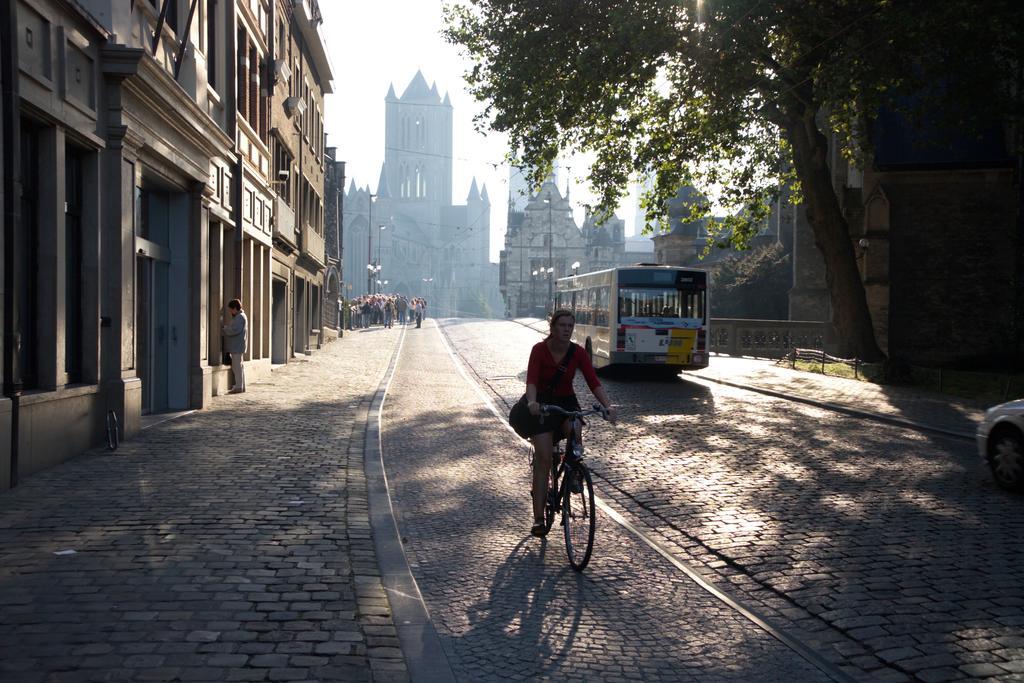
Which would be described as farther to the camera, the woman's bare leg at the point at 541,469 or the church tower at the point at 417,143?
the church tower at the point at 417,143

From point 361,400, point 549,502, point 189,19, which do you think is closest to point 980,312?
point 361,400

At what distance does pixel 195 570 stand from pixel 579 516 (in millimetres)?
2340

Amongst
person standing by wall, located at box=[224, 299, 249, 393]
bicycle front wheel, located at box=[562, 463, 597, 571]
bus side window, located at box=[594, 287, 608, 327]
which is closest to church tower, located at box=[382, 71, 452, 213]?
bus side window, located at box=[594, 287, 608, 327]

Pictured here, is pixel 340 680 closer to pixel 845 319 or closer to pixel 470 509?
pixel 470 509

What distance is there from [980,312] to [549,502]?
27.0m

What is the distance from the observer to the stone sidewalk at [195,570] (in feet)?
14.0

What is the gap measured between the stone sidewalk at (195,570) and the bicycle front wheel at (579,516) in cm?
123

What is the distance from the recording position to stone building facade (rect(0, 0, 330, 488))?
9070mm

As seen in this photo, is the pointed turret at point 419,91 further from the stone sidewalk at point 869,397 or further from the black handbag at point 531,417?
the black handbag at point 531,417

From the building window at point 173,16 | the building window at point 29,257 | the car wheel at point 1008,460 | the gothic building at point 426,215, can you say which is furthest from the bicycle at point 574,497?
the gothic building at point 426,215

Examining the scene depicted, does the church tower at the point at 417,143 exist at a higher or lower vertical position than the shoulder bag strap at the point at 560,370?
higher

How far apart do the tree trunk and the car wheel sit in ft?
47.3

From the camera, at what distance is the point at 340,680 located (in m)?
4.06

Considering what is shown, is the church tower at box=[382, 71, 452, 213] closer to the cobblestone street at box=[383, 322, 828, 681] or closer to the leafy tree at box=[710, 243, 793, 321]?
the leafy tree at box=[710, 243, 793, 321]
